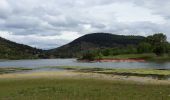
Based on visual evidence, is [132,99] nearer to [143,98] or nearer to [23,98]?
[143,98]

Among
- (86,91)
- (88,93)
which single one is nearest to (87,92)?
(88,93)

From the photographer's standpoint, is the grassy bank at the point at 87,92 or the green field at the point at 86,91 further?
the green field at the point at 86,91

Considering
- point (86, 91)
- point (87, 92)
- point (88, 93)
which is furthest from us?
point (86, 91)

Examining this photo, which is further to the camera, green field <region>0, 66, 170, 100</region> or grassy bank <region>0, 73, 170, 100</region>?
green field <region>0, 66, 170, 100</region>

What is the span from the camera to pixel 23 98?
3011 centimetres

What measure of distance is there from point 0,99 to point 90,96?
25.0 ft

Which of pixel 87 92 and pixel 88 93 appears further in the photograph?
pixel 87 92

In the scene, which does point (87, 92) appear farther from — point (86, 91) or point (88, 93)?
point (86, 91)

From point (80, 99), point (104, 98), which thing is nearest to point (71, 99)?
point (80, 99)

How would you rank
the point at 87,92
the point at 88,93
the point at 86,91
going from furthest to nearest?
the point at 86,91
the point at 87,92
the point at 88,93

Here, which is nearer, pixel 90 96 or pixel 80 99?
pixel 80 99

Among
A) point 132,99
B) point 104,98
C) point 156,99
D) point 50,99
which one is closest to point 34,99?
point 50,99

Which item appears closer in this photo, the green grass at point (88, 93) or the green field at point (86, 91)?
the green grass at point (88, 93)

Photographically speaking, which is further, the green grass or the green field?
the green field
